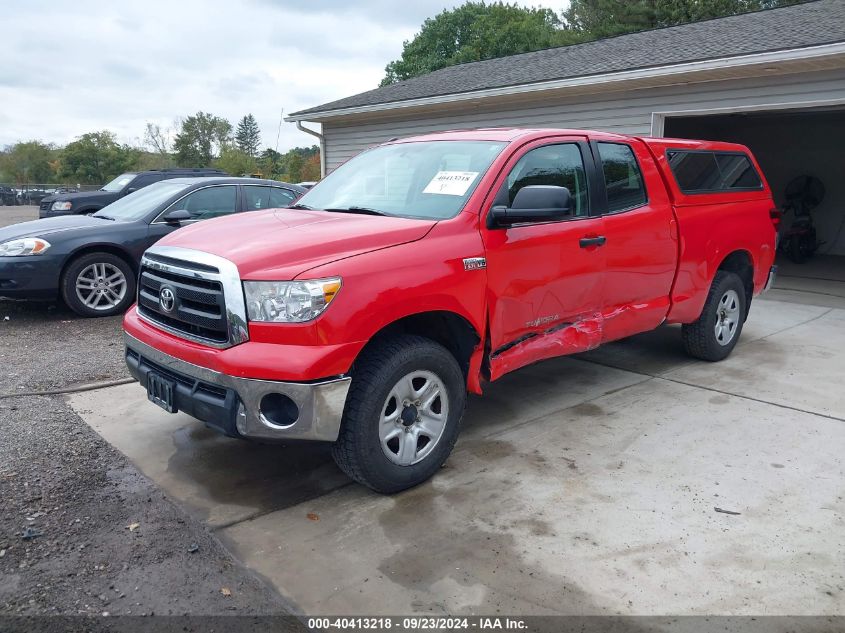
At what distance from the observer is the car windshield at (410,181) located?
157 inches

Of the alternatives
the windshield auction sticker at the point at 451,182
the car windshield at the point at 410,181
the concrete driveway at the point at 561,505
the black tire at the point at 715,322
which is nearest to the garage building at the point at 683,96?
the black tire at the point at 715,322

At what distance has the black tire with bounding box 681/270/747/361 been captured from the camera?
5871mm

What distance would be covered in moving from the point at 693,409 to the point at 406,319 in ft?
8.15

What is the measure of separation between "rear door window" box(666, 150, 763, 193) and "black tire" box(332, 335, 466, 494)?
9.58 ft

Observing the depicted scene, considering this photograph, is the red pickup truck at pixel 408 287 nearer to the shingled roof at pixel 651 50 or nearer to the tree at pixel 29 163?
the shingled roof at pixel 651 50

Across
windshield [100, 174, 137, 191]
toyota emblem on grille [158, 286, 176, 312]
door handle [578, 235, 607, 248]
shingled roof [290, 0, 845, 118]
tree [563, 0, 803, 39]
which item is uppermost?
tree [563, 0, 803, 39]

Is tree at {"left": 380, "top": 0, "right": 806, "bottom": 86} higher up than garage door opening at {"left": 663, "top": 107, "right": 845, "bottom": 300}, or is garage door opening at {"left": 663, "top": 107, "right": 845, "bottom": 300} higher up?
tree at {"left": 380, "top": 0, "right": 806, "bottom": 86}

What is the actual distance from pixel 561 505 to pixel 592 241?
1.82 m

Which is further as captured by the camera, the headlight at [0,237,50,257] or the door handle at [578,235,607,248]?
the headlight at [0,237,50,257]

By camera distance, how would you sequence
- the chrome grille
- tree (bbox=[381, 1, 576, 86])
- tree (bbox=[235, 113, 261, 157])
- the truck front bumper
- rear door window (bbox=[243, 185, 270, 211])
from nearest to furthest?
1. the truck front bumper
2. the chrome grille
3. rear door window (bbox=[243, 185, 270, 211])
4. tree (bbox=[381, 1, 576, 86])
5. tree (bbox=[235, 113, 261, 157])

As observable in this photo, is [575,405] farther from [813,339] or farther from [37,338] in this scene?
[37,338]

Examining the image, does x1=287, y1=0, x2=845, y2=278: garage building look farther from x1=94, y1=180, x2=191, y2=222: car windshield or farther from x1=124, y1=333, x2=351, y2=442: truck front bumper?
x1=124, y1=333, x2=351, y2=442: truck front bumper

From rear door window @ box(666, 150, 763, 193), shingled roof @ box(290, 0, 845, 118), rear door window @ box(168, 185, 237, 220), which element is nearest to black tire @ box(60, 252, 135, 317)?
rear door window @ box(168, 185, 237, 220)

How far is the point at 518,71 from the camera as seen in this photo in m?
12.7
